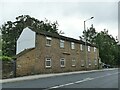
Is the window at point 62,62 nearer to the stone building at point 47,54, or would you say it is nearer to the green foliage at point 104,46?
the stone building at point 47,54

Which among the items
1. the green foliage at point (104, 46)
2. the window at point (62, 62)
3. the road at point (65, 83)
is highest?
the green foliage at point (104, 46)

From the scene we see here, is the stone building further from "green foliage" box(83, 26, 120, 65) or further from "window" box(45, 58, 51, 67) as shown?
"green foliage" box(83, 26, 120, 65)

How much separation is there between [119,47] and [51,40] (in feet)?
190

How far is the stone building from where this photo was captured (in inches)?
1319

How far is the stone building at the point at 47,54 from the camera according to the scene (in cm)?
3350

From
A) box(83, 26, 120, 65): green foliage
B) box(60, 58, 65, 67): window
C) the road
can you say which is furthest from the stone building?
box(83, 26, 120, 65): green foliage

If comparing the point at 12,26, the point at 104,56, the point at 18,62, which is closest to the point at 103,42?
the point at 104,56

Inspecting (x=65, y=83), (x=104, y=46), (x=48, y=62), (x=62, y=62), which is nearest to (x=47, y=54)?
(x=48, y=62)

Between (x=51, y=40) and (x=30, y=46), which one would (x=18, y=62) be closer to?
(x=30, y=46)

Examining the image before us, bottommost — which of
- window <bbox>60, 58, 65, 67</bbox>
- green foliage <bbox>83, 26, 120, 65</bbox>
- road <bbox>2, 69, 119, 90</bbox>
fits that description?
road <bbox>2, 69, 119, 90</bbox>

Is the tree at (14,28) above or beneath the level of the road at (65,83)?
above

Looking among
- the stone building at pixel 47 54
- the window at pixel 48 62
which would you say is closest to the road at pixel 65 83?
the stone building at pixel 47 54

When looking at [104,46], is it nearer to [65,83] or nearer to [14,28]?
[14,28]

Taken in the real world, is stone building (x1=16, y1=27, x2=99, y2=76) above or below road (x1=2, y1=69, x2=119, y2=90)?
above
